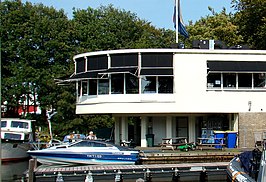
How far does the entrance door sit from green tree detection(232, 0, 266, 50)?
21053 millimetres

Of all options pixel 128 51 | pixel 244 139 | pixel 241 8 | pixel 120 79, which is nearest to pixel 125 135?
pixel 120 79

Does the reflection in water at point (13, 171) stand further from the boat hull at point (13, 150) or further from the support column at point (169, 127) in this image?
the support column at point (169, 127)

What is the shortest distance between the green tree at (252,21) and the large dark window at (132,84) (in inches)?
920

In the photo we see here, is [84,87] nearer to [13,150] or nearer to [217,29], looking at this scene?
[13,150]

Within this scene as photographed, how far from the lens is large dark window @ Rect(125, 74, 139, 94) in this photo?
29.1m

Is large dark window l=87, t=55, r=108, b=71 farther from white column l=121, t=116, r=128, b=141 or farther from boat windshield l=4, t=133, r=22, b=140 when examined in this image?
boat windshield l=4, t=133, r=22, b=140

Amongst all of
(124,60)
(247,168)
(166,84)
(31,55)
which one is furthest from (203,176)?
(31,55)

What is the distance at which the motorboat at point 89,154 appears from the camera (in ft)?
81.2

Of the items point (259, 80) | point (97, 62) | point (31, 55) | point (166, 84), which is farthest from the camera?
point (31, 55)

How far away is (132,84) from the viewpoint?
2923 centimetres

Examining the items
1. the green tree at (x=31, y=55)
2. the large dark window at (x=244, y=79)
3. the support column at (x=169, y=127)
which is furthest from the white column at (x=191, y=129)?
the green tree at (x=31, y=55)

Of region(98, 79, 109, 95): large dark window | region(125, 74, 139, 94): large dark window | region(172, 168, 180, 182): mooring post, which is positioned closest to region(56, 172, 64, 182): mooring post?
region(172, 168, 180, 182): mooring post

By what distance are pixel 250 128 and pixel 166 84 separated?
20.0 feet

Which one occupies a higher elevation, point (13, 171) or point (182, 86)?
point (182, 86)
